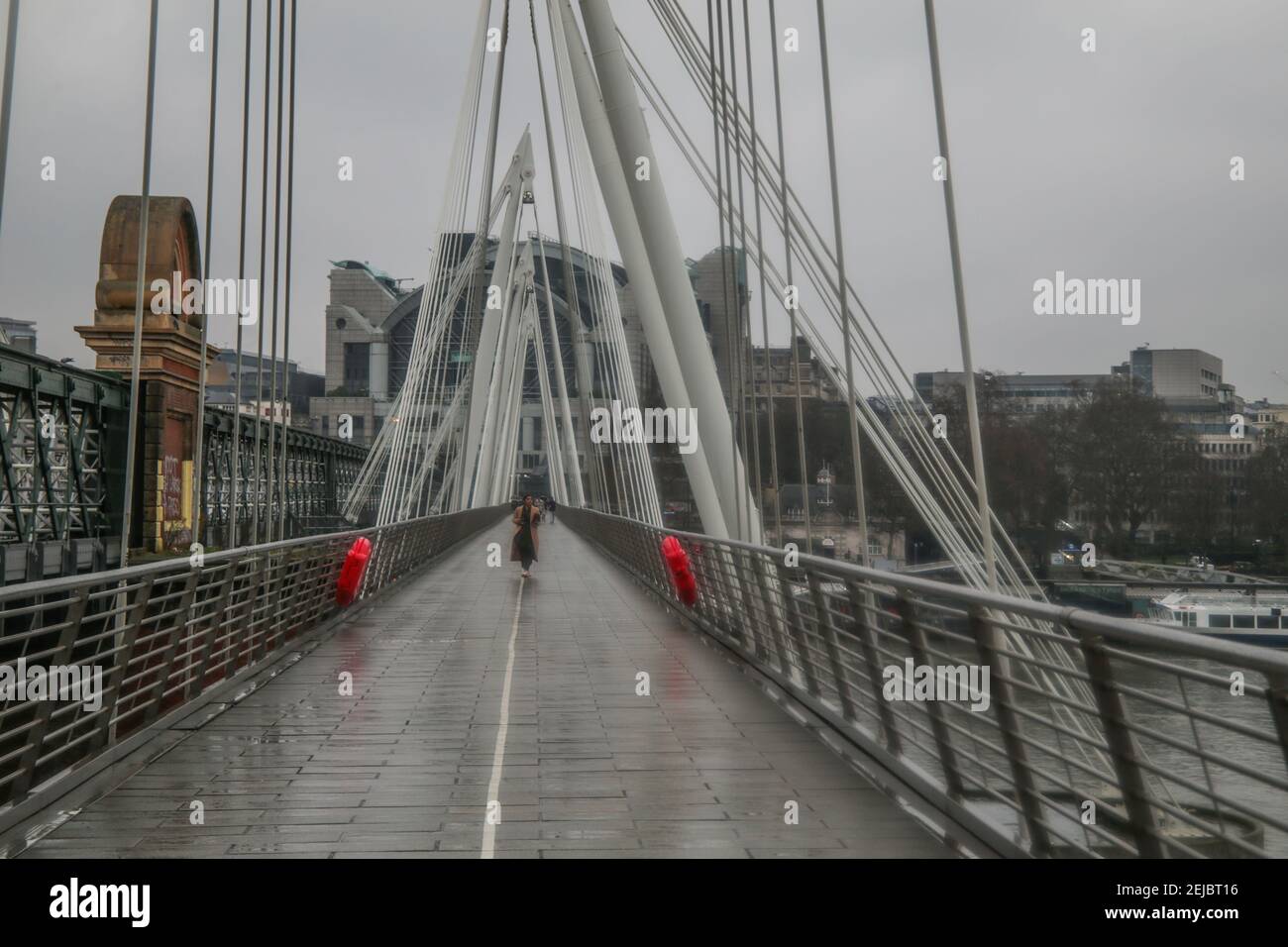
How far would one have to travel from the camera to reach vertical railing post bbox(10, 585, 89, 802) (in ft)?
20.7

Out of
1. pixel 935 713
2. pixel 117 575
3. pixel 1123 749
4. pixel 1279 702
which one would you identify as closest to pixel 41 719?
pixel 117 575

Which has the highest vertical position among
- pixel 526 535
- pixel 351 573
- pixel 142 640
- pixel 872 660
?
pixel 526 535

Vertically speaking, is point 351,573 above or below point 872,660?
above

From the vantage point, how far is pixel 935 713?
652 cm

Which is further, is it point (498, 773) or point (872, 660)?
point (872, 660)

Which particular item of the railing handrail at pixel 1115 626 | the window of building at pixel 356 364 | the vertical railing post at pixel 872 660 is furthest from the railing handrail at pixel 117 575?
the window of building at pixel 356 364

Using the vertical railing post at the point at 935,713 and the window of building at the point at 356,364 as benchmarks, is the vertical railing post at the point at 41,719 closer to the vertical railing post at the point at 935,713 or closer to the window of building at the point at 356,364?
the vertical railing post at the point at 935,713

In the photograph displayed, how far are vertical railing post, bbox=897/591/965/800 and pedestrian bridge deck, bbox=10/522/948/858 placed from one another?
0.87ft

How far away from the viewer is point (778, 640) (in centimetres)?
1138

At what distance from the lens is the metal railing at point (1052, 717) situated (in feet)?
12.2

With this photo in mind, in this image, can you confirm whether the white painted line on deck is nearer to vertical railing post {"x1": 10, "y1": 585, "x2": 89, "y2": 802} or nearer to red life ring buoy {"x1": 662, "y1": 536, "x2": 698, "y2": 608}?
vertical railing post {"x1": 10, "y1": 585, "x2": 89, "y2": 802}

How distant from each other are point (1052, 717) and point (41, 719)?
4477mm

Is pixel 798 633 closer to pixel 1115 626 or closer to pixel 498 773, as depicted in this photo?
pixel 498 773

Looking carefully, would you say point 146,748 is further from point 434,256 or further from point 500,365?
point 500,365
